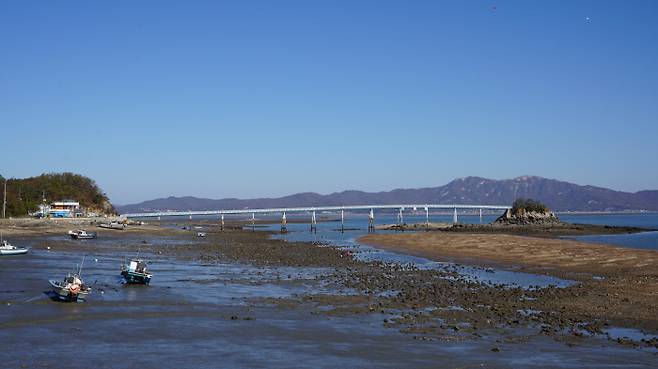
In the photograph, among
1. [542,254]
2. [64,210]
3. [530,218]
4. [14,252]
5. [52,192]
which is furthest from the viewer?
[52,192]

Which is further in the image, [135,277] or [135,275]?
[135,277]

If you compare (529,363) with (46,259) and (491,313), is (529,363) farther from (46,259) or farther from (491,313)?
(46,259)

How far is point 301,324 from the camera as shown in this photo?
2317cm

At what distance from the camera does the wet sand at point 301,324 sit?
17920 mm

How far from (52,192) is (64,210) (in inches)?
845

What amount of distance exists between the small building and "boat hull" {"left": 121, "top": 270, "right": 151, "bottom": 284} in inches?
3885

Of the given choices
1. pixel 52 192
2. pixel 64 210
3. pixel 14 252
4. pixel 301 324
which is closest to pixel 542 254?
pixel 301 324

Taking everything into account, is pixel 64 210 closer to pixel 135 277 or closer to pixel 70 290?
pixel 135 277

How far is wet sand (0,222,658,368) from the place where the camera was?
17.9m

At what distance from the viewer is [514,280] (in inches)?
1473

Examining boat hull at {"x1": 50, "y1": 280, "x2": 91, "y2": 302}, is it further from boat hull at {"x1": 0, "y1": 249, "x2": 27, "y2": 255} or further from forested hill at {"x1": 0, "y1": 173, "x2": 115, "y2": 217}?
forested hill at {"x1": 0, "y1": 173, "x2": 115, "y2": 217}

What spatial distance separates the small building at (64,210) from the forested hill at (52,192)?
15.5 feet

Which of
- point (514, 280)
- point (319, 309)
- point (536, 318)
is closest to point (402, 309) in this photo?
point (319, 309)

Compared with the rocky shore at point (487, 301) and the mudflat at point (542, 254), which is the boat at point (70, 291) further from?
the mudflat at point (542, 254)
